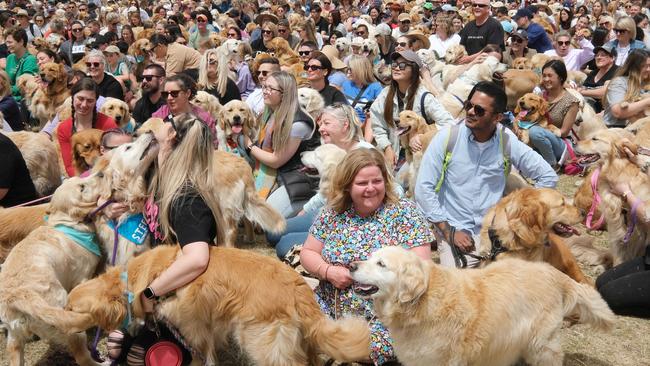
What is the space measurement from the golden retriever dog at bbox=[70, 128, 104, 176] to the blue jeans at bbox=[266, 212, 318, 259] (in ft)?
6.30

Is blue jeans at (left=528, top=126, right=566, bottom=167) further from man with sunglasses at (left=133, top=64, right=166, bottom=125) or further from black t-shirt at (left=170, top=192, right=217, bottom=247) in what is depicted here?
black t-shirt at (left=170, top=192, right=217, bottom=247)

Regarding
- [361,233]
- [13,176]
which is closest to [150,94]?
[13,176]

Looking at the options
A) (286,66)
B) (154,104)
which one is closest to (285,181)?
(154,104)

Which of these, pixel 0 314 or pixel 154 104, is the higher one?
pixel 0 314

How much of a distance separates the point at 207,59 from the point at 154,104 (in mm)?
1503

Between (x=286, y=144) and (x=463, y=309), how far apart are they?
11.2 ft

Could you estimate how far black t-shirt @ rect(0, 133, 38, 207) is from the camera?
507 cm

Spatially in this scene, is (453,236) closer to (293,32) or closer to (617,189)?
(617,189)

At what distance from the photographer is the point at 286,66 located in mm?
10922

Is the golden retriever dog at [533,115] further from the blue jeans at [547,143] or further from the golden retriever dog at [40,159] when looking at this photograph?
the golden retriever dog at [40,159]

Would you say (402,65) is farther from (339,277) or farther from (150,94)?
(339,277)

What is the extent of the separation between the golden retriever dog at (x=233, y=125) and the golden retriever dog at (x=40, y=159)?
1.88 metres

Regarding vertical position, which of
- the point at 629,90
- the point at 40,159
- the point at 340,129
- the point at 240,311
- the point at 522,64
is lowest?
the point at 522,64

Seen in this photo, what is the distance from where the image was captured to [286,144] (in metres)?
6.24
